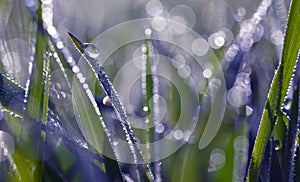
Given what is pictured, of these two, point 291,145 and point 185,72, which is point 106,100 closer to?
point 291,145

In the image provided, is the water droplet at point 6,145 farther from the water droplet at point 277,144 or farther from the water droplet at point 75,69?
the water droplet at point 277,144

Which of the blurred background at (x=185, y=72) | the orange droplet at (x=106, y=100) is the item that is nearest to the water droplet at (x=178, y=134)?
the blurred background at (x=185, y=72)

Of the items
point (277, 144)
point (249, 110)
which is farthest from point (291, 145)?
point (249, 110)

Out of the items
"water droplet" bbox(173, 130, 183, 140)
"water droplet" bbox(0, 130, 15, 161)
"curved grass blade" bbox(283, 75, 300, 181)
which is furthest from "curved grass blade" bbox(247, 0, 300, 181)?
"water droplet" bbox(0, 130, 15, 161)

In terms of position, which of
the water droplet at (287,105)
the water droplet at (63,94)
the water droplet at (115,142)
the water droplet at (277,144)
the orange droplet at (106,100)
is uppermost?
the water droplet at (63,94)

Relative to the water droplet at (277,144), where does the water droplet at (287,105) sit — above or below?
above

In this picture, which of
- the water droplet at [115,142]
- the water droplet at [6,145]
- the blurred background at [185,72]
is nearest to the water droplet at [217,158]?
the blurred background at [185,72]

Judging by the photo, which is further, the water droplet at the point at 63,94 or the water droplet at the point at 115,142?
the water droplet at the point at 63,94

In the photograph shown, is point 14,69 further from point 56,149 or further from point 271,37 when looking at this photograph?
point 271,37

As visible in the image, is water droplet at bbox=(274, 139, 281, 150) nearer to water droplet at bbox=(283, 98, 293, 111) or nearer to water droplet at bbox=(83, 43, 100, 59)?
water droplet at bbox=(283, 98, 293, 111)

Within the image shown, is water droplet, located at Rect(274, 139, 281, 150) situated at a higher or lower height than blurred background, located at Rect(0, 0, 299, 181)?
lower
